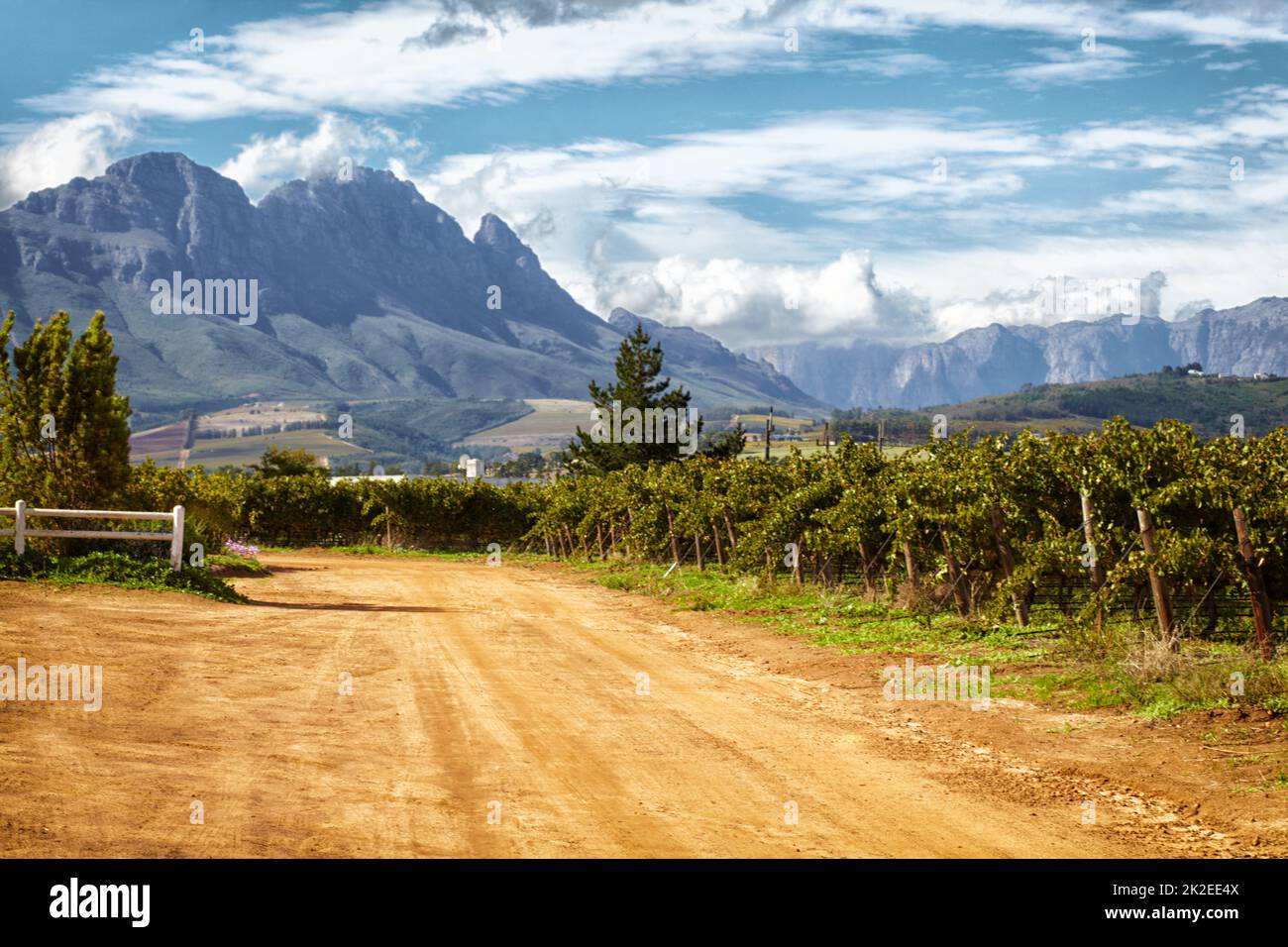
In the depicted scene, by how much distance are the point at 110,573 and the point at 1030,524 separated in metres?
15.0

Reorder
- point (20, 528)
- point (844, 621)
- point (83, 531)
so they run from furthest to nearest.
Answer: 1. point (83, 531)
2. point (20, 528)
3. point (844, 621)

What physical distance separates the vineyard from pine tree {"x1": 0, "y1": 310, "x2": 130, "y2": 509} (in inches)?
98.4

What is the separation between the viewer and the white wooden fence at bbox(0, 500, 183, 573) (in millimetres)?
19703

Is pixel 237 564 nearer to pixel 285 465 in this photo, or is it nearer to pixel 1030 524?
pixel 1030 524

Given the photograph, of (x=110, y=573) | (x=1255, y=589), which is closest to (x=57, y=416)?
(x=110, y=573)

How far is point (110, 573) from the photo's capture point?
20188mm

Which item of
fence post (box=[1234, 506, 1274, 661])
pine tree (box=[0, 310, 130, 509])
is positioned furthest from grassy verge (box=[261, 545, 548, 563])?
fence post (box=[1234, 506, 1274, 661])

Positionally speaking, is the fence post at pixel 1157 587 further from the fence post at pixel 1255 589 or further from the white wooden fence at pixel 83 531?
the white wooden fence at pixel 83 531

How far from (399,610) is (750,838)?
15.4m

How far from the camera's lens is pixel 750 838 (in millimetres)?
7312

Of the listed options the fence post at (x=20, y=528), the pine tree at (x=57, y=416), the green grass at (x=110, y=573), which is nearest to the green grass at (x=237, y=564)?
the pine tree at (x=57, y=416)

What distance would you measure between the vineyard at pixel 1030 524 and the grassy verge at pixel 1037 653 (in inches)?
16.1
